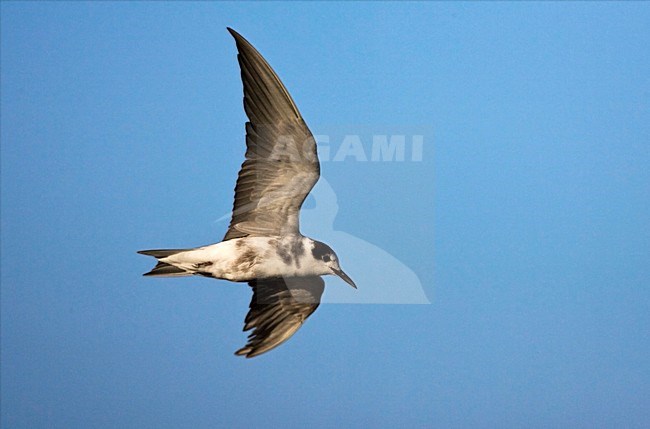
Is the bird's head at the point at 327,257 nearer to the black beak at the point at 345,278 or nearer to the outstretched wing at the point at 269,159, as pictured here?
the black beak at the point at 345,278

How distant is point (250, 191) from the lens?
634 cm

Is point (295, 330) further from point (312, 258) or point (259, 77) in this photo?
point (259, 77)

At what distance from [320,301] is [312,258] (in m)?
0.42

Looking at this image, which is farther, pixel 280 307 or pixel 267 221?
pixel 280 307

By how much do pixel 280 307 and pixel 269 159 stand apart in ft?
3.41

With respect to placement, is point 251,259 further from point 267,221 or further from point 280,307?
point 280,307

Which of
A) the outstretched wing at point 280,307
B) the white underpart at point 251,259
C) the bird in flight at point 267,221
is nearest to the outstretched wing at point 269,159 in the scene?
the bird in flight at point 267,221

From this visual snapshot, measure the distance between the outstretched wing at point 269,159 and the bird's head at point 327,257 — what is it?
7.6 inches

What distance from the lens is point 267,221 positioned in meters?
6.35

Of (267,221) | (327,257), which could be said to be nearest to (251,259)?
(267,221)

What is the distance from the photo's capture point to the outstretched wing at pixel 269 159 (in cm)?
610

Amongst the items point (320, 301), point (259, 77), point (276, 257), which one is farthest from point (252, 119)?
point (320, 301)

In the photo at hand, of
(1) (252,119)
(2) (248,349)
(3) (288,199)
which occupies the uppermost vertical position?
(1) (252,119)

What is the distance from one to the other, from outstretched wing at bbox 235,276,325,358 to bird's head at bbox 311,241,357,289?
15 centimetres
